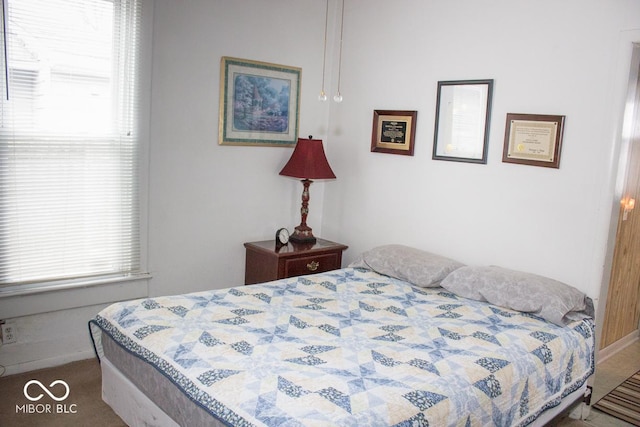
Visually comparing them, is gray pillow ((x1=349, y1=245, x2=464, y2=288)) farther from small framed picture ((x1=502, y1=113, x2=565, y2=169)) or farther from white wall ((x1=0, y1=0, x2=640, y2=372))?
small framed picture ((x1=502, y1=113, x2=565, y2=169))

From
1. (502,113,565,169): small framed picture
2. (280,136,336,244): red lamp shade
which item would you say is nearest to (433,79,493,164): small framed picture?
(502,113,565,169): small framed picture

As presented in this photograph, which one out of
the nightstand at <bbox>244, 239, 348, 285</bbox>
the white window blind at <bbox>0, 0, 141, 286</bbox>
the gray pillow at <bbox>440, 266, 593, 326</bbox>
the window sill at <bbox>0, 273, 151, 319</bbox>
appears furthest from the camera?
the nightstand at <bbox>244, 239, 348, 285</bbox>

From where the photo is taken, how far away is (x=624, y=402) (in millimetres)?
3082

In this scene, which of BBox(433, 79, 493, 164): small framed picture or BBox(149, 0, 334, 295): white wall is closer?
BBox(433, 79, 493, 164): small framed picture

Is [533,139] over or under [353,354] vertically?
over

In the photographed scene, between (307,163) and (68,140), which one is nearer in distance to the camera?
(68,140)

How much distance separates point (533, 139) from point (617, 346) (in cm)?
179

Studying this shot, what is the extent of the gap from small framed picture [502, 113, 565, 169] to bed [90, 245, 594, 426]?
2.13 feet

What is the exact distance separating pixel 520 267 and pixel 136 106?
242 cm

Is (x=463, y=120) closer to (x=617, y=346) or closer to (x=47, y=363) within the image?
(x=617, y=346)

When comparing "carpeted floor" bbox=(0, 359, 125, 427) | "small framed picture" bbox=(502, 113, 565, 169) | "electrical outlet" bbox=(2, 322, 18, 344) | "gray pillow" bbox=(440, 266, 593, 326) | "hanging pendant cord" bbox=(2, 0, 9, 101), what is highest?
"hanging pendant cord" bbox=(2, 0, 9, 101)

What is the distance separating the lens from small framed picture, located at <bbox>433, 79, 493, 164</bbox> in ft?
10.6

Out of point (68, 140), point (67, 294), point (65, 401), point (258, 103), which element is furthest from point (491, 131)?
point (65, 401)

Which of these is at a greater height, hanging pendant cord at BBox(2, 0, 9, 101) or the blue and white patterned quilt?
hanging pendant cord at BBox(2, 0, 9, 101)
